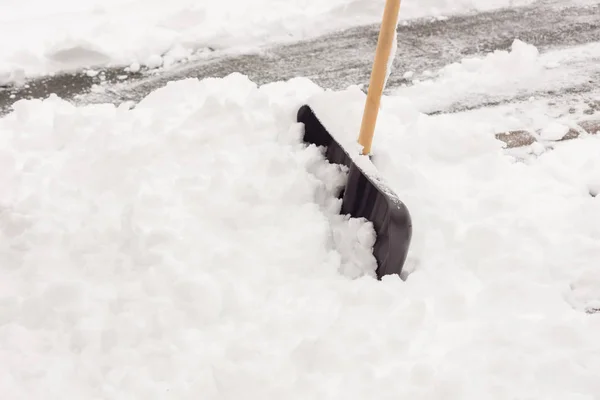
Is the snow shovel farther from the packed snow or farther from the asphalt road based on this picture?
the asphalt road

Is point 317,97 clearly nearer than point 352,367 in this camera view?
No

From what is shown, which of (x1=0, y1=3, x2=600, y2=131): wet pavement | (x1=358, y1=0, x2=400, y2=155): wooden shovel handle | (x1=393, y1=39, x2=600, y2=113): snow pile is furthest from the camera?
(x1=0, y1=3, x2=600, y2=131): wet pavement

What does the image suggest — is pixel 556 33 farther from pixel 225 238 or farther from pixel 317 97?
pixel 225 238

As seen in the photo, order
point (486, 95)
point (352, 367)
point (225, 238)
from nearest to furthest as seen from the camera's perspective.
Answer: point (352, 367), point (225, 238), point (486, 95)

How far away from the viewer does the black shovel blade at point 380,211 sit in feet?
6.07

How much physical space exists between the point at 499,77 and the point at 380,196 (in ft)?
6.25

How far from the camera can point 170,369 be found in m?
1.69

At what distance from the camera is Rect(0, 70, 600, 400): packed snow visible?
167 cm

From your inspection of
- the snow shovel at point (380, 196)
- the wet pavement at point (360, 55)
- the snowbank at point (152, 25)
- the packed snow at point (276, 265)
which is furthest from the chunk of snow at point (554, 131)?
the snowbank at point (152, 25)

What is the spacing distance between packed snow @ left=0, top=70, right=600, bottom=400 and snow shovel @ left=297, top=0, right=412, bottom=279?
62 mm

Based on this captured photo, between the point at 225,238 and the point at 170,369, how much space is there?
0.59 meters

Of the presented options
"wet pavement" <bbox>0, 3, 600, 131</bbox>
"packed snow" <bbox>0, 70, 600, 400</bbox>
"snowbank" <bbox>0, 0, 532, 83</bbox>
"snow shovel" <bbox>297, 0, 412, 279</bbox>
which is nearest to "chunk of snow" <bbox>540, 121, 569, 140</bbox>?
"packed snow" <bbox>0, 70, 600, 400</bbox>

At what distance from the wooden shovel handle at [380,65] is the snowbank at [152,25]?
2.05 metres

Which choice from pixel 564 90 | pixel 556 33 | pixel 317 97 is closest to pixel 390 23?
pixel 317 97
